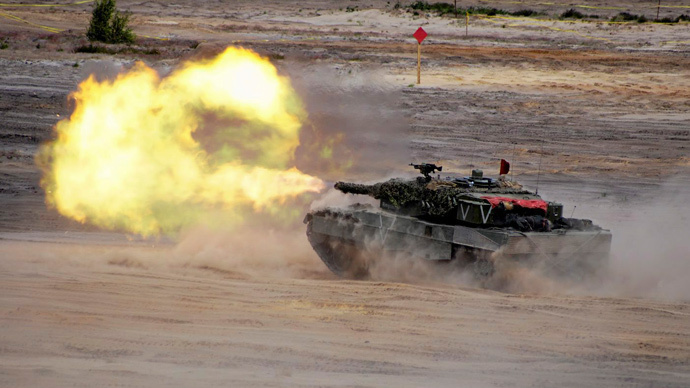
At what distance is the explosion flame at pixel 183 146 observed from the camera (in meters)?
16.1

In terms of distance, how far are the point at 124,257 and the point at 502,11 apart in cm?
4399

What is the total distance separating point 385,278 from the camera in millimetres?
13242

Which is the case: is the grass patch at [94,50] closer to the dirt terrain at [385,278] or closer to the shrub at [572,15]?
the dirt terrain at [385,278]

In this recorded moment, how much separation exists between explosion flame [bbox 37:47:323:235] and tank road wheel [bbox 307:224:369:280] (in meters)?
1.96

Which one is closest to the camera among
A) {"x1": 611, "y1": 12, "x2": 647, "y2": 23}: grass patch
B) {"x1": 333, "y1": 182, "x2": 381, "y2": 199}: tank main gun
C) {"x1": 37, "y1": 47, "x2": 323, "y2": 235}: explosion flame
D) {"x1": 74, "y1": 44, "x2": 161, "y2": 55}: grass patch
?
{"x1": 333, "y1": 182, "x2": 381, "y2": 199}: tank main gun

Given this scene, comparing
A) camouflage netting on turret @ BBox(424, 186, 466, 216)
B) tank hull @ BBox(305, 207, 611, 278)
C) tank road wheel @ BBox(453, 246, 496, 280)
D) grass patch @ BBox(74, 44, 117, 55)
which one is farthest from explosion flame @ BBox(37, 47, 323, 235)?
grass patch @ BBox(74, 44, 117, 55)

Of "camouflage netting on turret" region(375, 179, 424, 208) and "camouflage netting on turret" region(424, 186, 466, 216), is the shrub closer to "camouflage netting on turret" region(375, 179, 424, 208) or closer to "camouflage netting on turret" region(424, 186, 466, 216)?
"camouflage netting on turret" region(375, 179, 424, 208)

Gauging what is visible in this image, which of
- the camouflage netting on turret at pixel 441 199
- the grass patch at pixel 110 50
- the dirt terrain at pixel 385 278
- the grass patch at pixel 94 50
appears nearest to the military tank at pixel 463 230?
the camouflage netting on turret at pixel 441 199

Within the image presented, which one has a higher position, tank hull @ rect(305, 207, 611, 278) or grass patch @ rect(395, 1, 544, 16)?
tank hull @ rect(305, 207, 611, 278)

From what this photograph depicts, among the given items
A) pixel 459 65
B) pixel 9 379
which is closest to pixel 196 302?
pixel 9 379

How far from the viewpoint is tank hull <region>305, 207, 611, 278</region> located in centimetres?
1184

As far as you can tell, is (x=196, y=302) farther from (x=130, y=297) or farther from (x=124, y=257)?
(x=124, y=257)

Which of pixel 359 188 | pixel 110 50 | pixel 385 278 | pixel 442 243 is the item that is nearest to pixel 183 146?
pixel 359 188

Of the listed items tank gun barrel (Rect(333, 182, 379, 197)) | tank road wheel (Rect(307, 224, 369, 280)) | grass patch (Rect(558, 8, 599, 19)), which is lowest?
grass patch (Rect(558, 8, 599, 19))
